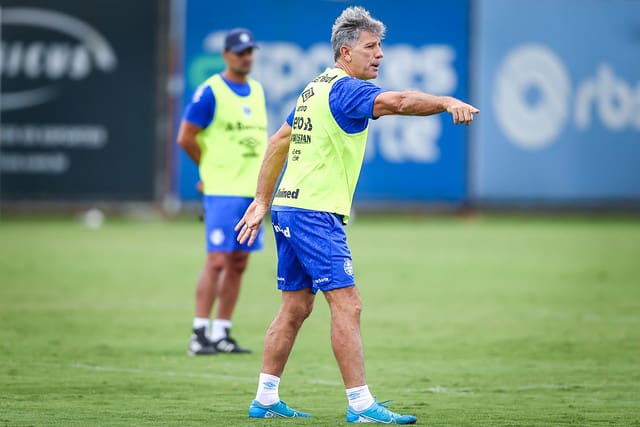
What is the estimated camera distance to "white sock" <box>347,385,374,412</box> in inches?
287

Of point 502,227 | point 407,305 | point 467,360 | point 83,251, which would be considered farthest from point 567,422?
point 502,227

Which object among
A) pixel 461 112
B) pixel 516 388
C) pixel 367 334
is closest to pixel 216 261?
pixel 367 334

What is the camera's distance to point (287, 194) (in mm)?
7535

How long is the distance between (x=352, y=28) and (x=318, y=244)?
4.20ft

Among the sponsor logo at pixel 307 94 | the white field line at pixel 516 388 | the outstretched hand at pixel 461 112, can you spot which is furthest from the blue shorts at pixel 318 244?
the white field line at pixel 516 388

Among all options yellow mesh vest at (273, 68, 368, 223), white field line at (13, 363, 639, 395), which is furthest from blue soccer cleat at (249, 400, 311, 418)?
white field line at (13, 363, 639, 395)

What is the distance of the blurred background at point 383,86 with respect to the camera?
24.2 metres

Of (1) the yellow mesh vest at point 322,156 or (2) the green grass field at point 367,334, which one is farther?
(2) the green grass field at point 367,334

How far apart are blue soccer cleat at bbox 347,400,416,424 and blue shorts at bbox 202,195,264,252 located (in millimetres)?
3492

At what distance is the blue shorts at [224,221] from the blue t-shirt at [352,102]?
335 centimetres

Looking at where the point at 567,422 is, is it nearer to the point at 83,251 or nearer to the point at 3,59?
the point at 83,251

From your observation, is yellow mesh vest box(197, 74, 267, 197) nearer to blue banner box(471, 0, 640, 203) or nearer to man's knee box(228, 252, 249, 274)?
man's knee box(228, 252, 249, 274)

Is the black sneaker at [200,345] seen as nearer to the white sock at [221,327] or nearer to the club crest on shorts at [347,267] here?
the white sock at [221,327]

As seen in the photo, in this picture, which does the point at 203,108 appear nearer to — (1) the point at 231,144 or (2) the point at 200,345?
(1) the point at 231,144
